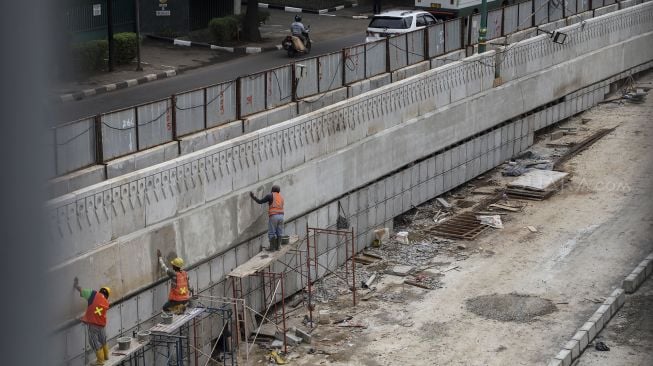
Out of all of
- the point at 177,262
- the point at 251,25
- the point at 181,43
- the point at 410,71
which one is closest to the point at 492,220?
the point at 410,71

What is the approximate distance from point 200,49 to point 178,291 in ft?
55.0

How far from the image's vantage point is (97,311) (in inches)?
466

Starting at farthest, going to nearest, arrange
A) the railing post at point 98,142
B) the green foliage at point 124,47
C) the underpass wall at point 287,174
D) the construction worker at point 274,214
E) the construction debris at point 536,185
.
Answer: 1. the green foliage at point 124,47
2. the construction debris at point 536,185
3. the construction worker at point 274,214
4. the railing post at point 98,142
5. the underpass wall at point 287,174

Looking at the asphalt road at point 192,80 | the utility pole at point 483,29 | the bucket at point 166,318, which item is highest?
the utility pole at point 483,29

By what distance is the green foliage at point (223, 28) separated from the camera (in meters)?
29.5

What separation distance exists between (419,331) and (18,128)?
Answer: 576 inches

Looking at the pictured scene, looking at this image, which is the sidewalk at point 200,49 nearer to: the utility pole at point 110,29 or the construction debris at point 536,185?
the utility pole at point 110,29

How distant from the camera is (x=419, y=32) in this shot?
22.4 metres

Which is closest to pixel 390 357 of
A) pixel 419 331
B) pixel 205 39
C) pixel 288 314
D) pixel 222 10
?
pixel 419 331

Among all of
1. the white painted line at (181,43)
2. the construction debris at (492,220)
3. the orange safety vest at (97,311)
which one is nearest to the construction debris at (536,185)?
the construction debris at (492,220)

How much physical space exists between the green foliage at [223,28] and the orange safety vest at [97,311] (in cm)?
1845

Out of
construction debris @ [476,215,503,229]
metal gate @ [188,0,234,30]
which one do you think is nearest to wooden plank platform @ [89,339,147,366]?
construction debris @ [476,215,503,229]

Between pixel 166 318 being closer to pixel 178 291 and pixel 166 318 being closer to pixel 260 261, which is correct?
pixel 178 291

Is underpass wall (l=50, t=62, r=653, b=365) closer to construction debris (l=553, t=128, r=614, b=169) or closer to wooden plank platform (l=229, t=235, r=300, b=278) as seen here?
wooden plank platform (l=229, t=235, r=300, b=278)
